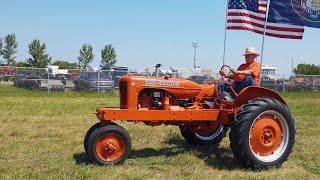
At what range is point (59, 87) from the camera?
28719mm

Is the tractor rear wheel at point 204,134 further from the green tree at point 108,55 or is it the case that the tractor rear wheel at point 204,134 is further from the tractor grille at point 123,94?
the green tree at point 108,55

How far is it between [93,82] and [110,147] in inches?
859

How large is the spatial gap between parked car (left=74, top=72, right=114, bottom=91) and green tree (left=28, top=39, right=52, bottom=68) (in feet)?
150

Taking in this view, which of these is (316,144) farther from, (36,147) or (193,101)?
(36,147)

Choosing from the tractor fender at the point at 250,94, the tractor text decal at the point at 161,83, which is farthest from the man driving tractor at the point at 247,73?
the tractor text decal at the point at 161,83

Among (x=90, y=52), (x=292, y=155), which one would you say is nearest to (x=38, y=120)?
(x=292, y=155)

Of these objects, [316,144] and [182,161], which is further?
[316,144]

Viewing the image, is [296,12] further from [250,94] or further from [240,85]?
[250,94]

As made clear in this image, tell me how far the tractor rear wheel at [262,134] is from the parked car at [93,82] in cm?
2124

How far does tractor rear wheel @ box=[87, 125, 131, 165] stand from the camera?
6867mm

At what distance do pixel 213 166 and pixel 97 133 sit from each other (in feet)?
5.55

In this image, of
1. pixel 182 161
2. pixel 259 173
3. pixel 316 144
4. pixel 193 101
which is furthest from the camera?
pixel 316 144

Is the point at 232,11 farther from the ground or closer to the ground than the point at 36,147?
farther from the ground

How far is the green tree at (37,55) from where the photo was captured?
74125 mm
